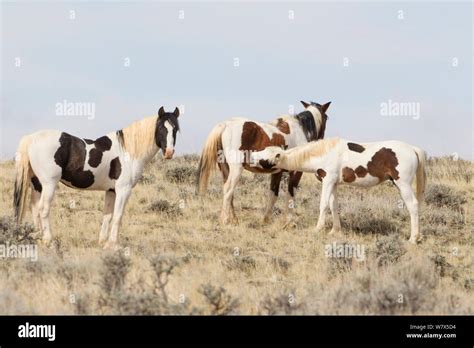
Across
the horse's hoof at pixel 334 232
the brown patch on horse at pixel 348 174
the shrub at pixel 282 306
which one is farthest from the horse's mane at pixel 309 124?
the shrub at pixel 282 306

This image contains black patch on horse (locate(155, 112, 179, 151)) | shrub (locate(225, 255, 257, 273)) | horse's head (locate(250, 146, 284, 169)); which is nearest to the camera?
shrub (locate(225, 255, 257, 273))

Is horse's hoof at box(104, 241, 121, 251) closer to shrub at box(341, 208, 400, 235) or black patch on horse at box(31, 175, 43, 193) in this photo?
black patch on horse at box(31, 175, 43, 193)

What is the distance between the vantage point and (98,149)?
1185cm

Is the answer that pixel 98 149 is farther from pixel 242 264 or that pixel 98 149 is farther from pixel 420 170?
pixel 420 170

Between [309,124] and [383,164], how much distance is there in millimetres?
2569

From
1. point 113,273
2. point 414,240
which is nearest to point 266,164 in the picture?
point 414,240

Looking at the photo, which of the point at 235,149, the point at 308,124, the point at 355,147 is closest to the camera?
the point at 355,147

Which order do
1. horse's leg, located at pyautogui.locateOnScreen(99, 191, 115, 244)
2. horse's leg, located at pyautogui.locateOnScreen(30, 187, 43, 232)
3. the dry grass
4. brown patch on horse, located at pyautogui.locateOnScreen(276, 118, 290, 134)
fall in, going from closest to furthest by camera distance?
the dry grass, horse's leg, located at pyautogui.locateOnScreen(30, 187, 43, 232), horse's leg, located at pyautogui.locateOnScreen(99, 191, 115, 244), brown patch on horse, located at pyautogui.locateOnScreen(276, 118, 290, 134)

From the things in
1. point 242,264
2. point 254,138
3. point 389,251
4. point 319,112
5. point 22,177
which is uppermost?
point 319,112

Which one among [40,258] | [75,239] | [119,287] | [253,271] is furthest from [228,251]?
[119,287]

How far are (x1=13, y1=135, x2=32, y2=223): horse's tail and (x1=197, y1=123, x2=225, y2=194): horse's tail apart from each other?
13.6ft

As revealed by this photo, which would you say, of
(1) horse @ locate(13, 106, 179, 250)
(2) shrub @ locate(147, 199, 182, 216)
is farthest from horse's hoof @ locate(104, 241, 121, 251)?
(2) shrub @ locate(147, 199, 182, 216)

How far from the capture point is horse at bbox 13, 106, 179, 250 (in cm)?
1151
